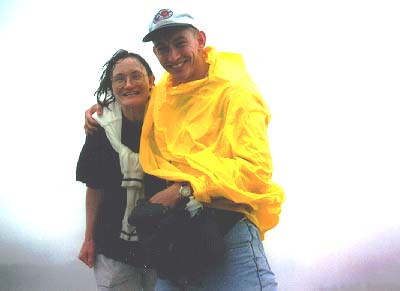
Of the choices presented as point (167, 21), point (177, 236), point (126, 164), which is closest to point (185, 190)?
point (177, 236)

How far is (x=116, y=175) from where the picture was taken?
2.13 meters

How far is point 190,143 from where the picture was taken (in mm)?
1728

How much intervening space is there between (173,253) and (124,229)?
1.73 ft

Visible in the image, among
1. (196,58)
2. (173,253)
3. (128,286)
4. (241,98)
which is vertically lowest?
(128,286)

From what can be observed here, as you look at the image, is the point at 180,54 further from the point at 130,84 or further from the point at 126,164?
the point at 126,164

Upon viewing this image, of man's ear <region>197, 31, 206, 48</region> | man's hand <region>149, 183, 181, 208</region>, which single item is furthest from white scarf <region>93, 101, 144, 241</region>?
man's ear <region>197, 31, 206, 48</region>

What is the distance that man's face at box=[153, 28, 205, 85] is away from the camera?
1.80 m

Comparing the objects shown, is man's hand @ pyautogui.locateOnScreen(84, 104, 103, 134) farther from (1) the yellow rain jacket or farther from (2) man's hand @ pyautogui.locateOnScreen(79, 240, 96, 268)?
(2) man's hand @ pyautogui.locateOnScreen(79, 240, 96, 268)

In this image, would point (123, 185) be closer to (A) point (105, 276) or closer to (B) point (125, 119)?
(B) point (125, 119)

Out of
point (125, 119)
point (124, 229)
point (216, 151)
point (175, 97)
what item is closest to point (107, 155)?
point (125, 119)

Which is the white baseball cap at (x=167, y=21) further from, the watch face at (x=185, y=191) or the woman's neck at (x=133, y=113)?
the watch face at (x=185, y=191)

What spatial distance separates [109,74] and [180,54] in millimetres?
476

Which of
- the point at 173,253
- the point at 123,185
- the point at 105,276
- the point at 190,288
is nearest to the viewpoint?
the point at 173,253

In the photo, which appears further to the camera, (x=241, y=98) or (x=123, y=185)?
(x=123, y=185)
